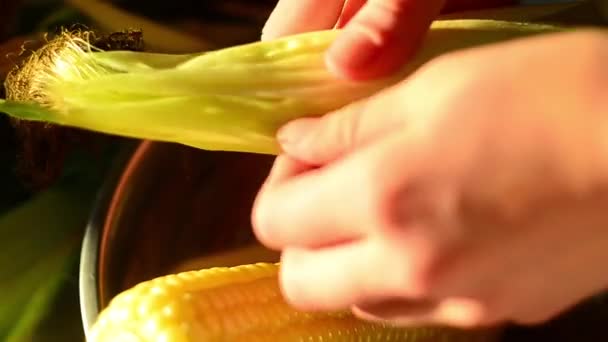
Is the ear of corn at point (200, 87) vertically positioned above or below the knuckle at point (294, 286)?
above

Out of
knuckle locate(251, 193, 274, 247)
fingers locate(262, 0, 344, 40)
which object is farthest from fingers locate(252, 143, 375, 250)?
fingers locate(262, 0, 344, 40)

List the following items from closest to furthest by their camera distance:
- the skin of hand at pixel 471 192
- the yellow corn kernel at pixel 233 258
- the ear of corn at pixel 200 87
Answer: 1. the skin of hand at pixel 471 192
2. the ear of corn at pixel 200 87
3. the yellow corn kernel at pixel 233 258

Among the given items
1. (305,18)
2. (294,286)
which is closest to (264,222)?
(294,286)

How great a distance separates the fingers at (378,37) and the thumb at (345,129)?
0.9 inches

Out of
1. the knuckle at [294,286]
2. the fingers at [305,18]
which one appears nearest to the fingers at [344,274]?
the knuckle at [294,286]

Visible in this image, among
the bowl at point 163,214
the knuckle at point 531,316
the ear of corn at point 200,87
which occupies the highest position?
the ear of corn at point 200,87

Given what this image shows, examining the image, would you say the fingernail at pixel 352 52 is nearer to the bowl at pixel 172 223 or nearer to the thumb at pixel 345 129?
the thumb at pixel 345 129

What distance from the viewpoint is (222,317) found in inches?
13.9

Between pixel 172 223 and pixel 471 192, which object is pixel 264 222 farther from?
pixel 172 223

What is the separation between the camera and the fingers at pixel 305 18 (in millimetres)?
389

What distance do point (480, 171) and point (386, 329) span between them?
6.6 inches

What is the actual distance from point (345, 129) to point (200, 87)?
9 centimetres

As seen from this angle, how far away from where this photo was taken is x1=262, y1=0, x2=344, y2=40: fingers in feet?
1.28

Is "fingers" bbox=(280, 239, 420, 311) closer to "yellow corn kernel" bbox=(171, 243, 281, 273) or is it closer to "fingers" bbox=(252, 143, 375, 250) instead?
"fingers" bbox=(252, 143, 375, 250)
